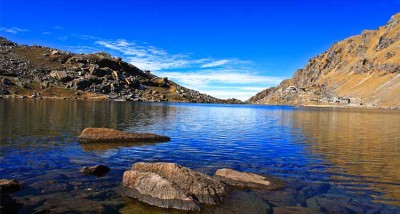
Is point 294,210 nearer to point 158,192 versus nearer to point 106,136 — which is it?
point 158,192

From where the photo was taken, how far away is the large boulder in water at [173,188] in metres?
17.9

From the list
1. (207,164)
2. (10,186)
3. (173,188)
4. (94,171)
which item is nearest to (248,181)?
(173,188)

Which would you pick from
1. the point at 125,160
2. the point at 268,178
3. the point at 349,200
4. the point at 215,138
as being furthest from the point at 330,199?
the point at 215,138

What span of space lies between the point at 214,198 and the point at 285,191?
16.8ft

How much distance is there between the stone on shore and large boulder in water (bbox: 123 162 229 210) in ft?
7.12

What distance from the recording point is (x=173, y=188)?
1828 centimetres

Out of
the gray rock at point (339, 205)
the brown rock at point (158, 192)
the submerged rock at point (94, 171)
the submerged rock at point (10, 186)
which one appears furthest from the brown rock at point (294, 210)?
the submerged rock at point (10, 186)

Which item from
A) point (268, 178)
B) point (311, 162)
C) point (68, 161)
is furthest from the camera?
point (311, 162)

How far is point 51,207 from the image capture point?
55.6ft

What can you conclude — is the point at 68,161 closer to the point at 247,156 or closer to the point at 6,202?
the point at 6,202

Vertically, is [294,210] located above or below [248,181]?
below

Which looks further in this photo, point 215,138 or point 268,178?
point 215,138

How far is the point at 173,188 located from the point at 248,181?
19.6 ft

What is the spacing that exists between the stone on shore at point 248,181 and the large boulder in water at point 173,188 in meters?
2.17
